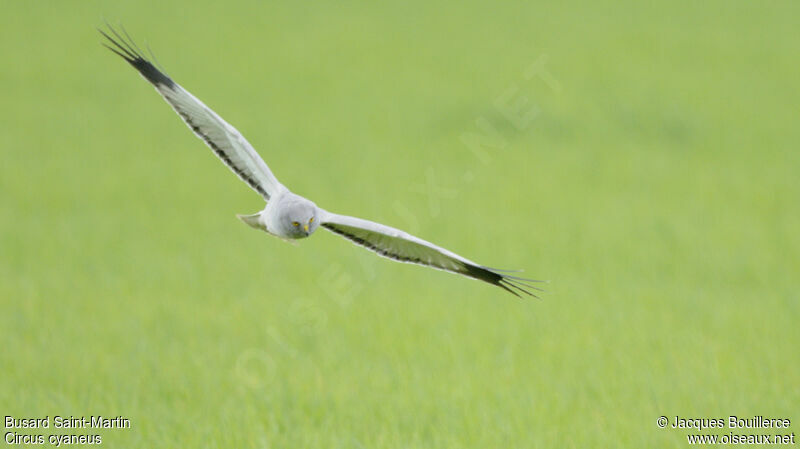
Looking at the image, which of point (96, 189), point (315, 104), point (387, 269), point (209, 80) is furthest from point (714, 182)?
point (209, 80)

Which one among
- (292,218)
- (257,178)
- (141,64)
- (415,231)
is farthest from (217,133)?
(415,231)

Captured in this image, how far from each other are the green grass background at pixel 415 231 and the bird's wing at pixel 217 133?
2.33 m

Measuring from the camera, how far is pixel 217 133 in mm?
3238

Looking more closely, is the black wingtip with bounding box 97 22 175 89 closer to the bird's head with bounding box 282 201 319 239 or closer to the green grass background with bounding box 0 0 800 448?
the bird's head with bounding box 282 201 319 239

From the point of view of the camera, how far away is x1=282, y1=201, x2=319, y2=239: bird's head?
252 centimetres

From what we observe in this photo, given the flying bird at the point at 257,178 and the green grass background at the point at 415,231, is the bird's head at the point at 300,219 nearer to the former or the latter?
the flying bird at the point at 257,178

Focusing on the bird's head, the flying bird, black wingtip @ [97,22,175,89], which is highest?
black wingtip @ [97,22,175,89]

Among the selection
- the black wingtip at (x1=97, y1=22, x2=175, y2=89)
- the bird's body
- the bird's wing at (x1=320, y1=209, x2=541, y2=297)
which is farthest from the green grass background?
the bird's body

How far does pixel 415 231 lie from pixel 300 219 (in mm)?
6519

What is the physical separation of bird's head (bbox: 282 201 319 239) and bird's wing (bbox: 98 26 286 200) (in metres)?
0.41

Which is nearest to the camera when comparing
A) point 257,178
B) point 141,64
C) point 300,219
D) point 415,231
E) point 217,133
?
point 300,219

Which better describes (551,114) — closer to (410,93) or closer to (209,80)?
(410,93)

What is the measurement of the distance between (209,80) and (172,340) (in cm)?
1082

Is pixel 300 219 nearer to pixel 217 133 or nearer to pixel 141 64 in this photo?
pixel 217 133
